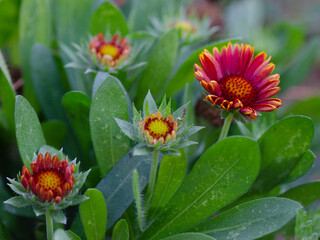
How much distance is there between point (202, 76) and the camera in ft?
2.43

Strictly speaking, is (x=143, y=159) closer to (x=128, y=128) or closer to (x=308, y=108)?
(x=128, y=128)

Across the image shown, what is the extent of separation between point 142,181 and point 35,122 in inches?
8.6

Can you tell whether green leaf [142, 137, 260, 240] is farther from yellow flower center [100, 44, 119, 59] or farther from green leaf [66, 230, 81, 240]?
yellow flower center [100, 44, 119, 59]

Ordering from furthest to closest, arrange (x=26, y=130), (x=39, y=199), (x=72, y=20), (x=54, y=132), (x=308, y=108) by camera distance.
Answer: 1. (x=308, y=108)
2. (x=72, y=20)
3. (x=54, y=132)
4. (x=26, y=130)
5. (x=39, y=199)

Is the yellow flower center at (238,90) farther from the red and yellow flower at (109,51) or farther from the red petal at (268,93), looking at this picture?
the red and yellow flower at (109,51)

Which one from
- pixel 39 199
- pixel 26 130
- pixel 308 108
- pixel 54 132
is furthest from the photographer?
pixel 308 108

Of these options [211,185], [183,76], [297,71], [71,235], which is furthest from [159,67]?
[297,71]

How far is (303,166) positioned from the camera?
0.85 metres

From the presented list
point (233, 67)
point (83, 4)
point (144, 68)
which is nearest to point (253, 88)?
point (233, 67)

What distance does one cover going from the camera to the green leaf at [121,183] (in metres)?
0.79

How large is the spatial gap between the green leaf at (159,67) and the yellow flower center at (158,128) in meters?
0.25

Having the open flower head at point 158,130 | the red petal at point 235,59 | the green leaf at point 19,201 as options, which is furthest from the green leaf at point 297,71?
the green leaf at point 19,201

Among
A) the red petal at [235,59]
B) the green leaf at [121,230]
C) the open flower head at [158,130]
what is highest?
the red petal at [235,59]

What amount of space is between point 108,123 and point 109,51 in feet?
0.65
